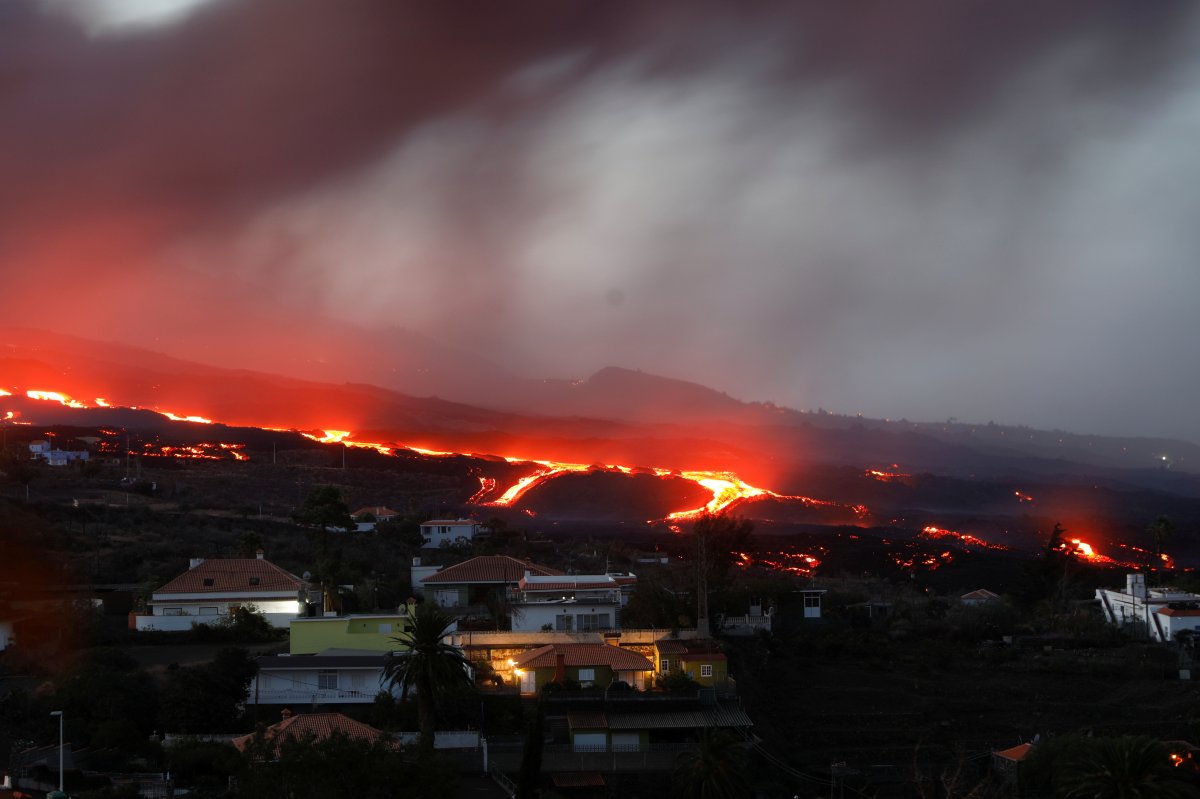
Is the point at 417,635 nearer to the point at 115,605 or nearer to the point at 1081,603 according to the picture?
the point at 115,605

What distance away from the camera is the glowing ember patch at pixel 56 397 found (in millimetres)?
149337

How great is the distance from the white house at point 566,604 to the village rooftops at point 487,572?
2.91m

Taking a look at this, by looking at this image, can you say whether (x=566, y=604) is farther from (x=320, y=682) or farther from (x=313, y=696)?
(x=313, y=696)

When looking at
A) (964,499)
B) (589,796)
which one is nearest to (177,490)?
(589,796)

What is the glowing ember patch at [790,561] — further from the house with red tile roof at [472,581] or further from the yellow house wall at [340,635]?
the yellow house wall at [340,635]

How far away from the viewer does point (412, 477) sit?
110 meters

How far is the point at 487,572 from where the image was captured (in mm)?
50062

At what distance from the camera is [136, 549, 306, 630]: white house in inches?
1724

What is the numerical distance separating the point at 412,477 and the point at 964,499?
72.3 metres

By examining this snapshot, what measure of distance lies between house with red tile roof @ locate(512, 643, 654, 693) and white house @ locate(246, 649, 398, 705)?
4.14 m

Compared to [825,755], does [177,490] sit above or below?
above

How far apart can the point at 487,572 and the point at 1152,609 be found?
25.5 metres

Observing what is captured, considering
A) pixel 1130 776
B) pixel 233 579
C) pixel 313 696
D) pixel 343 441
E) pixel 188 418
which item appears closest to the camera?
pixel 1130 776

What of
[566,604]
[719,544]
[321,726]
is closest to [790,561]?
[719,544]
